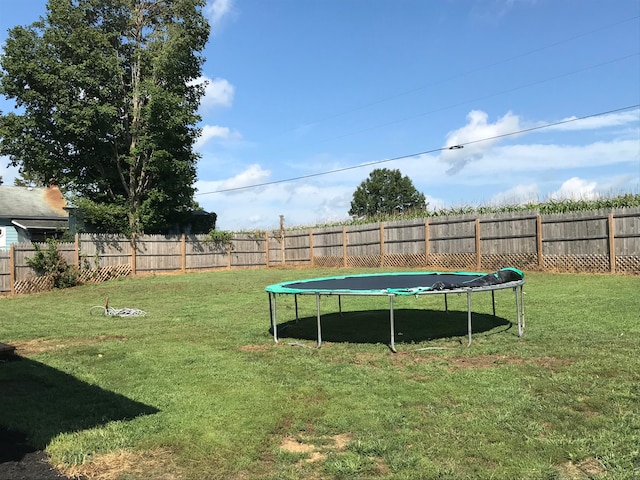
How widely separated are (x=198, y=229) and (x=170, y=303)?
15374 mm

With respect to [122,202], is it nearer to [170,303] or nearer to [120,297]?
[120,297]

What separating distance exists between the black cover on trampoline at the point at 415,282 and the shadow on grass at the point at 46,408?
9.13ft

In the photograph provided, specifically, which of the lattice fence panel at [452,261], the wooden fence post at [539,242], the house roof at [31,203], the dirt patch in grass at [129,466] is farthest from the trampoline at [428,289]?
the house roof at [31,203]

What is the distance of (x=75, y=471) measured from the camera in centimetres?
296

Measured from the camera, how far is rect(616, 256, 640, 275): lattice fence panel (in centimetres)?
1217

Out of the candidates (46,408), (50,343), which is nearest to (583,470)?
(46,408)

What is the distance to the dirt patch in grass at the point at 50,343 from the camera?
646cm

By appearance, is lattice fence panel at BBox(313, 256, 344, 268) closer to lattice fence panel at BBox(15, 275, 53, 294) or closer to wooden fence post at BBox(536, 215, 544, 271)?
wooden fence post at BBox(536, 215, 544, 271)

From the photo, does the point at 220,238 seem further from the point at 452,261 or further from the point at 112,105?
the point at 452,261

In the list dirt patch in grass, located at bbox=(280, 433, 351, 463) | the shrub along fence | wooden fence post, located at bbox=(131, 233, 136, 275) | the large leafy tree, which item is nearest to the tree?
the shrub along fence

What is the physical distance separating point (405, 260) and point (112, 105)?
13.9 m

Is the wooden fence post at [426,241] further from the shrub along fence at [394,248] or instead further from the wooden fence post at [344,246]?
the wooden fence post at [344,246]

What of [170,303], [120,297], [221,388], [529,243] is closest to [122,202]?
[120,297]

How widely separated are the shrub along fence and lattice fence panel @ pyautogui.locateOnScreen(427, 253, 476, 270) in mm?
36
